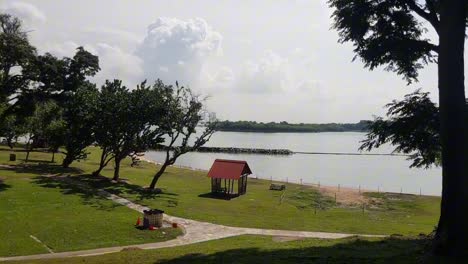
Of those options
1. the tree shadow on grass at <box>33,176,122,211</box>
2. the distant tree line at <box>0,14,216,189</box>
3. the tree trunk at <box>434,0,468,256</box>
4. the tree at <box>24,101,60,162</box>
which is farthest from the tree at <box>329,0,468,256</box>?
the tree at <box>24,101,60,162</box>

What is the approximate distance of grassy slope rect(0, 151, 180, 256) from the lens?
23438mm

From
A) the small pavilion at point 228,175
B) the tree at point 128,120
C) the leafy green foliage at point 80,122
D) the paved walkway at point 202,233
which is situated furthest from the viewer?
the leafy green foliage at point 80,122

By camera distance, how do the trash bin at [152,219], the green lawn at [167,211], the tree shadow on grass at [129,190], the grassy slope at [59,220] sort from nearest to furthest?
the grassy slope at [59,220]
the green lawn at [167,211]
the trash bin at [152,219]
the tree shadow on grass at [129,190]

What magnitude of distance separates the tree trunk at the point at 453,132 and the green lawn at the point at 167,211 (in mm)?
16285

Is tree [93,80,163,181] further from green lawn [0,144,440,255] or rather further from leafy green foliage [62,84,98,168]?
green lawn [0,144,440,255]

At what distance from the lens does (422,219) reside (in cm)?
4028

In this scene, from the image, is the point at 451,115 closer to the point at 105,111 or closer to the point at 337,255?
the point at 337,255

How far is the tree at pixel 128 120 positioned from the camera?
1826 inches

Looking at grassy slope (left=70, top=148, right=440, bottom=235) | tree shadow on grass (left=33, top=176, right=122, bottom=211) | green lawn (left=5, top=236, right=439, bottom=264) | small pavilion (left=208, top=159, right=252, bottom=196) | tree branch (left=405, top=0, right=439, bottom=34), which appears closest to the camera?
green lawn (left=5, top=236, right=439, bottom=264)

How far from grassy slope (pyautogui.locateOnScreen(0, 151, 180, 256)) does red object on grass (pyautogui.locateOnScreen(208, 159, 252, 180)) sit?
49.1ft

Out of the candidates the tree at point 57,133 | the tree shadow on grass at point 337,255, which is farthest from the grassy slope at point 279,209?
the tree shadow on grass at point 337,255

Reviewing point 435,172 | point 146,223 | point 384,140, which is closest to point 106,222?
point 146,223

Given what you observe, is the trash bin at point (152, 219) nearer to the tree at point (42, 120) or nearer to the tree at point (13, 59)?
the tree at point (13, 59)

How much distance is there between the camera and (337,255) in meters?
15.2
